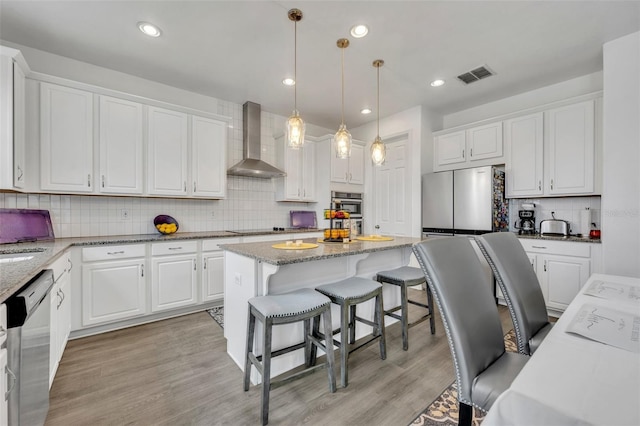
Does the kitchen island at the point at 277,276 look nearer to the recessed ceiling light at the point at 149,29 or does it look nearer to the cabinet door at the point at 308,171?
the recessed ceiling light at the point at 149,29

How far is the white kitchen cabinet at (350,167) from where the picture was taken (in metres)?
4.41

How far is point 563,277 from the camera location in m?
2.96

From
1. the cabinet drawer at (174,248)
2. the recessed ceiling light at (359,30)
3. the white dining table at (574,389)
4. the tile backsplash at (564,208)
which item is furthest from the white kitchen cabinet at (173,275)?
the tile backsplash at (564,208)

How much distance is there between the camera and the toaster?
3150 mm

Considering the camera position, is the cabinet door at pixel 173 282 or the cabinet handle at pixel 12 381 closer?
the cabinet handle at pixel 12 381

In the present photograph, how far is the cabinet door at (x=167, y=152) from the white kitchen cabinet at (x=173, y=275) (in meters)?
0.67

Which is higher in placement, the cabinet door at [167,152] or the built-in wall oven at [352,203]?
the cabinet door at [167,152]

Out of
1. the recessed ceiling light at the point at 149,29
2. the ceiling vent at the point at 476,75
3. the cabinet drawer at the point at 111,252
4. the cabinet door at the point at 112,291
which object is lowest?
the cabinet door at the point at 112,291

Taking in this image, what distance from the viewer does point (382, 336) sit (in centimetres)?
213

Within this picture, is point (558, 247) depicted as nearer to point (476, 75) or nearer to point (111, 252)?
point (476, 75)

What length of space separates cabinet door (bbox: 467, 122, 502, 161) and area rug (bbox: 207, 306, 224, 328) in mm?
3794

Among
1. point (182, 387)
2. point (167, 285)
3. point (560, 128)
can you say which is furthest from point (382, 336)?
point (560, 128)

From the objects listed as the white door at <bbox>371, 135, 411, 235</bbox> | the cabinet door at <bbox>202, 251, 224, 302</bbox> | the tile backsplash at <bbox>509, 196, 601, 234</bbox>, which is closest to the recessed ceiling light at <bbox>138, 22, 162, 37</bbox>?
the cabinet door at <bbox>202, 251, 224, 302</bbox>

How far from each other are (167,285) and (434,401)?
2.67 meters
